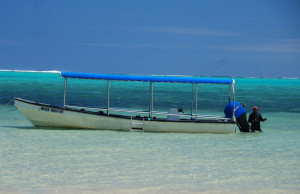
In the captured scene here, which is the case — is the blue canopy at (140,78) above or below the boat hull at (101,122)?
above

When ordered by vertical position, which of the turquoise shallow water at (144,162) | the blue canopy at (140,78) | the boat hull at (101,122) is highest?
the blue canopy at (140,78)

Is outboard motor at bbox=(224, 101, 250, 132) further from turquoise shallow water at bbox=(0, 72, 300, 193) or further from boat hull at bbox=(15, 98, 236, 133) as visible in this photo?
boat hull at bbox=(15, 98, 236, 133)

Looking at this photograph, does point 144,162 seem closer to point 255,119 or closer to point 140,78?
point 140,78

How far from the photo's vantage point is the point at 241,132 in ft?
69.6

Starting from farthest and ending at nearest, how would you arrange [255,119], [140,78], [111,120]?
[255,119] → [140,78] → [111,120]

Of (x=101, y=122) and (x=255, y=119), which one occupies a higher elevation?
(x=255, y=119)

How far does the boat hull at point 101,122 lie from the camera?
1941 centimetres

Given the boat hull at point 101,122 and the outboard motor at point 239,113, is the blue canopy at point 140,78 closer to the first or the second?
the outboard motor at point 239,113

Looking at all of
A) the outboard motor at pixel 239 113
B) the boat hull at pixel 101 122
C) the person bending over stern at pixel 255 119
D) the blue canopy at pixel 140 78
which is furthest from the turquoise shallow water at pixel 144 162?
the blue canopy at pixel 140 78

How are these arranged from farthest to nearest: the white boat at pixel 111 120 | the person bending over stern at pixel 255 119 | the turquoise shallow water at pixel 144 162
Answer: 1. the person bending over stern at pixel 255 119
2. the white boat at pixel 111 120
3. the turquoise shallow water at pixel 144 162

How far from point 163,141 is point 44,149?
4.70 metres

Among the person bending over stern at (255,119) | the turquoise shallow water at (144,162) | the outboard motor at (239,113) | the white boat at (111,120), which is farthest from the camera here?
the person bending over stern at (255,119)

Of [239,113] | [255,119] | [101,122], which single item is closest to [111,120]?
[101,122]

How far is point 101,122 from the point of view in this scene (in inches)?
773
